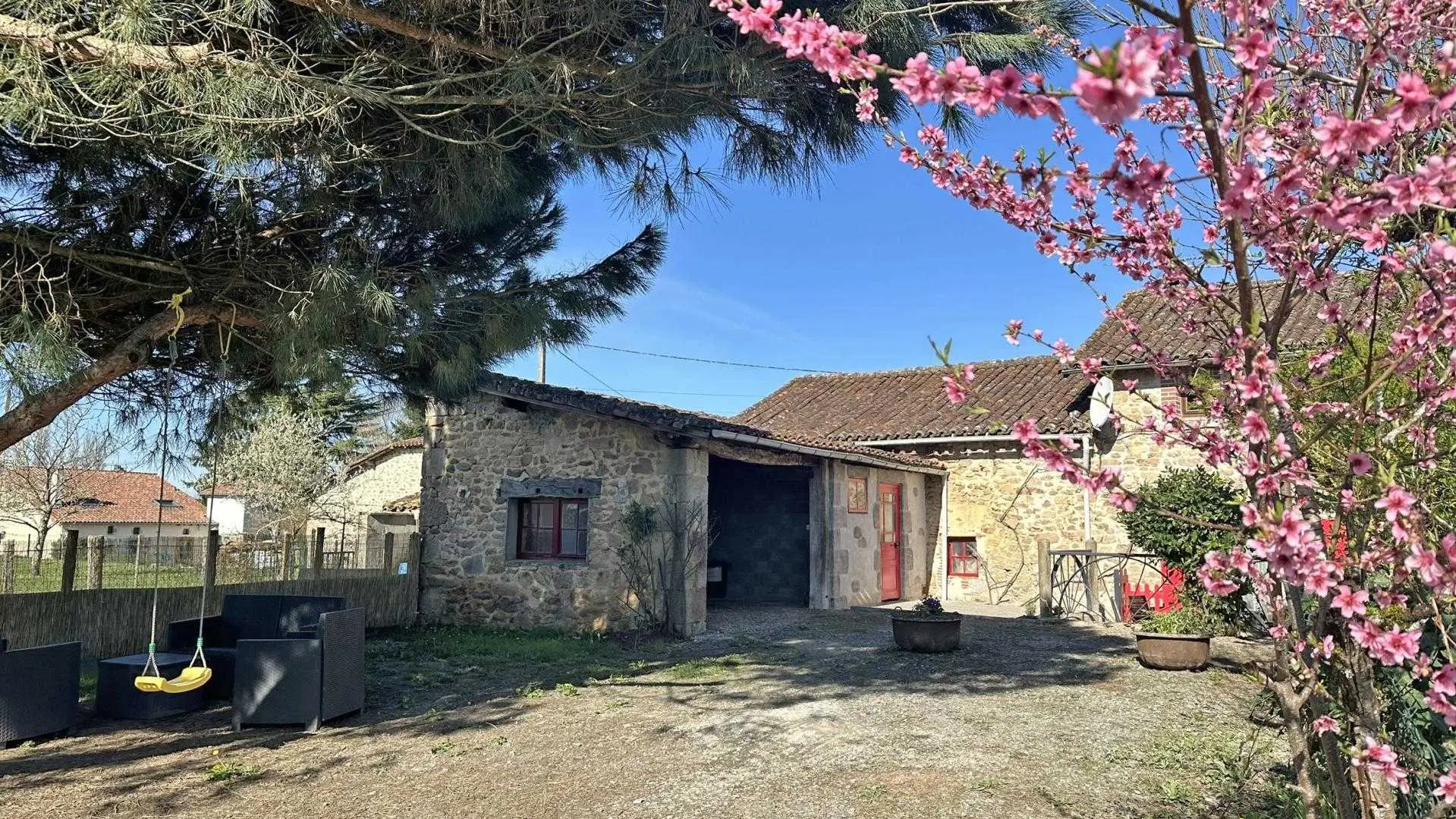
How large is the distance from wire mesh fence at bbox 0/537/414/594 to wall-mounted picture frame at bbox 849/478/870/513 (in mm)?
5863

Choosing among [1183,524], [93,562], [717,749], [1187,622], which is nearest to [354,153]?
[717,749]

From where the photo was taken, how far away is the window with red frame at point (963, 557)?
15.0 meters

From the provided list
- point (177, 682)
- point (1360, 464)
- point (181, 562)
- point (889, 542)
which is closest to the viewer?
point (1360, 464)

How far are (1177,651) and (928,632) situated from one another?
6.83ft

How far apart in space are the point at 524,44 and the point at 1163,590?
1074 cm

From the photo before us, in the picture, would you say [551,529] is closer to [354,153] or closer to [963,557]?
[354,153]

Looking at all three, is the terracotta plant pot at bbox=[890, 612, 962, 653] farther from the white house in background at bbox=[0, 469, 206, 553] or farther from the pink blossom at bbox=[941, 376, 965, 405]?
the white house in background at bbox=[0, 469, 206, 553]

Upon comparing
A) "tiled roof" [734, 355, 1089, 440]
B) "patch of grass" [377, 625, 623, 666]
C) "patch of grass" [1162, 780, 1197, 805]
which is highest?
"tiled roof" [734, 355, 1089, 440]

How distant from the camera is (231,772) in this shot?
5.02m

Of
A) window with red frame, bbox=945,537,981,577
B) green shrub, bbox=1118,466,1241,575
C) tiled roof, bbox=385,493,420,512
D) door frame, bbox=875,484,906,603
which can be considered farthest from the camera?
tiled roof, bbox=385,493,420,512

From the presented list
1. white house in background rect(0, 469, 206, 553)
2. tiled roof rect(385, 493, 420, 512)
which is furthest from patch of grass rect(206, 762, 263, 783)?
white house in background rect(0, 469, 206, 553)

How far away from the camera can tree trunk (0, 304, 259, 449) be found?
5293 mm

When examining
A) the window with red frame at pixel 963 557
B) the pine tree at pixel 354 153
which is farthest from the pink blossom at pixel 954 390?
the window with red frame at pixel 963 557

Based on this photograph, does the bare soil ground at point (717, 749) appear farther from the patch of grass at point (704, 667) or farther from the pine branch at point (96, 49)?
the pine branch at point (96, 49)
